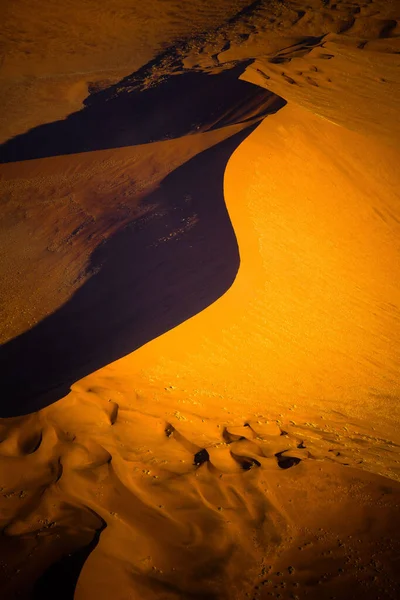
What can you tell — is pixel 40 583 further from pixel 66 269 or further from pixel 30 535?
pixel 66 269

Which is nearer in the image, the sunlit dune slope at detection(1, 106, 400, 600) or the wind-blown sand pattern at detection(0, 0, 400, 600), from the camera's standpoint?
the sunlit dune slope at detection(1, 106, 400, 600)

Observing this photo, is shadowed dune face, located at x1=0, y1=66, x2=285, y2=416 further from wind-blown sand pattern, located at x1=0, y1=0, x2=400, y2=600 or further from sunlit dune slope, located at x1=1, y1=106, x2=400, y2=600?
sunlit dune slope, located at x1=1, y1=106, x2=400, y2=600

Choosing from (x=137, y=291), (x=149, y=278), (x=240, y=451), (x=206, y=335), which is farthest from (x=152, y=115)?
(x=240, y=451)

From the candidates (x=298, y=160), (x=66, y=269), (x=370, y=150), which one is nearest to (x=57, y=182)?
(x=66, y=269)

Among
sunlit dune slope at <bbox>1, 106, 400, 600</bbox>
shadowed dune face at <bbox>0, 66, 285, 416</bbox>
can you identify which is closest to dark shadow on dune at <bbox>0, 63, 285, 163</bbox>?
shadowed dune face at <bbox>0, 66, 285, 416</bbox>

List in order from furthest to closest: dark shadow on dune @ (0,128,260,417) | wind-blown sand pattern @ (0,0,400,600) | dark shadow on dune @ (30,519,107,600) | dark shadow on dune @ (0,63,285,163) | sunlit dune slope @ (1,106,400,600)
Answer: dark shadow on dune @ (0,63,285,163) < dark shadow on dune @ (0,128,260,417) < wind-blown sand pattern @ (0,0,400,600) < sunlit dune slope @ (1,106,400,600) < dark shadow on dune @ (30,519,107,600)
